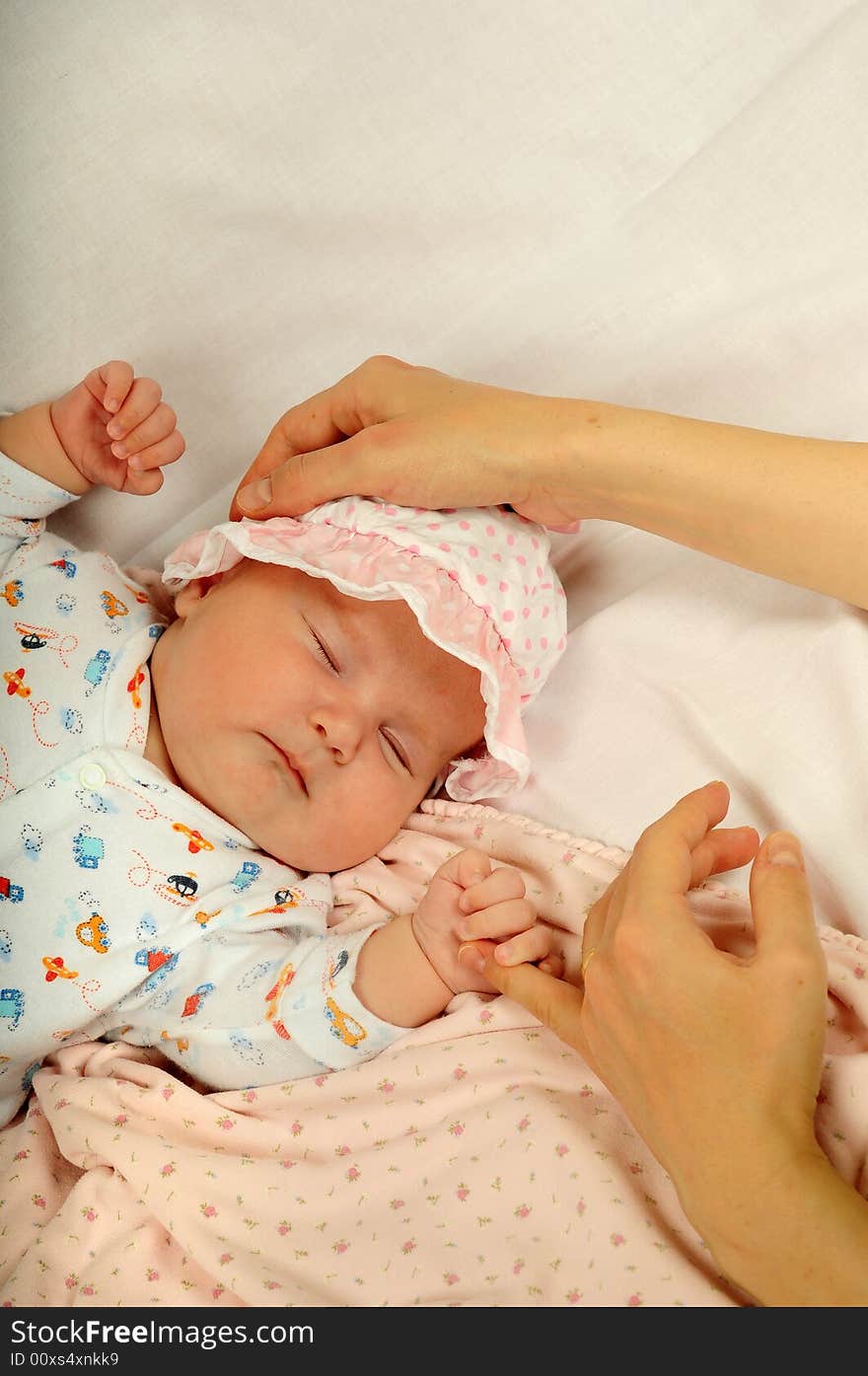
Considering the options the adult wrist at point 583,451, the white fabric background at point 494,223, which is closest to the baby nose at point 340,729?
the white fabric background at point 494,223

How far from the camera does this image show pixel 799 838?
1374 mm

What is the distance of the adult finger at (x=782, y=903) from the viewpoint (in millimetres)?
1068

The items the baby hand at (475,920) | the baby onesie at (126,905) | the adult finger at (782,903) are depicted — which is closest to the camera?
the adult finger at (782,903)

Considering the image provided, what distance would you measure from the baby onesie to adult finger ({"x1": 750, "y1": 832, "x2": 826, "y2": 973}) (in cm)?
53

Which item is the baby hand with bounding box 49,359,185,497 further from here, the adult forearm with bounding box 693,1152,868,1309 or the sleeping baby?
the adult forearm with bounding box 693,1152,868,1309

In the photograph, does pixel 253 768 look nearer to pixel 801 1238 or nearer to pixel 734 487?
pixel 734 487

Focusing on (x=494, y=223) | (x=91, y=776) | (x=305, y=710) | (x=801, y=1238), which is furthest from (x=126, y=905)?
(x=494, y=223)

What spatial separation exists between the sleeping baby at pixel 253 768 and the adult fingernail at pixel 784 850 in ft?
1.04

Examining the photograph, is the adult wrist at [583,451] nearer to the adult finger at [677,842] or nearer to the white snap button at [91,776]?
the adult finger at [677,842]

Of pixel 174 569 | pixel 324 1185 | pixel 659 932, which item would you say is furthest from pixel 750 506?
pixel 324 1185

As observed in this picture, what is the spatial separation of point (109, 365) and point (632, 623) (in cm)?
79

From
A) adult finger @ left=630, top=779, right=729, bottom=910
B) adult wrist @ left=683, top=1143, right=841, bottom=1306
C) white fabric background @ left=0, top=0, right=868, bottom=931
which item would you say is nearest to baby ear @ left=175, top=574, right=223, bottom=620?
white fabric background @ left=0, top=0, right=868, bottom=931

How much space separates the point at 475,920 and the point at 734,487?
22.5 inches

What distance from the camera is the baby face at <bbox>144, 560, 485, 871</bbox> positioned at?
150cm
